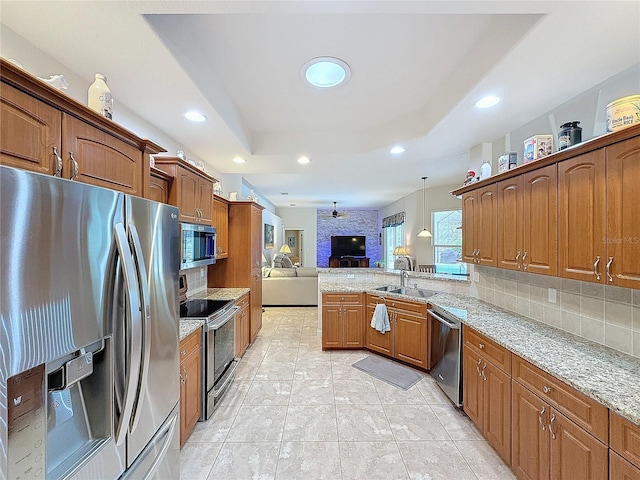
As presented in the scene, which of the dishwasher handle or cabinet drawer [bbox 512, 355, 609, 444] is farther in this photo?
the dishwasher handle

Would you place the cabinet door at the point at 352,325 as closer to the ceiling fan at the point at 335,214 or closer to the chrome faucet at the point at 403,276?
the chrome faucet at the point at 403,276

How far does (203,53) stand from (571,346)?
3.21m

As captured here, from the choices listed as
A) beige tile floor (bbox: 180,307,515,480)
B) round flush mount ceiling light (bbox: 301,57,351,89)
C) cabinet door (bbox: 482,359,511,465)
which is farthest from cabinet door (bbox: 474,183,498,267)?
round flush mount ceiling light (bbox: 301,57,351,89)

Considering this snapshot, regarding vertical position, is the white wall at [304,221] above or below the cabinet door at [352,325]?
above

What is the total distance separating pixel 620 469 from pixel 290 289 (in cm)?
568

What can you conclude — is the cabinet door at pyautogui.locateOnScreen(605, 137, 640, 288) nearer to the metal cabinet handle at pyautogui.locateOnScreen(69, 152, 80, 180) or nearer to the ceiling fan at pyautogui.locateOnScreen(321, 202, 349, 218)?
the metal cabinet handle at pyautogui.locateOnScreen(69, 152, 80, 180)

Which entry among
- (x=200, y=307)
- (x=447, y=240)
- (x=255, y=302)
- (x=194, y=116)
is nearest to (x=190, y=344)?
(x=200, y=307)

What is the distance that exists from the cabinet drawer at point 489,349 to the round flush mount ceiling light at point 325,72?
2362 millimetres

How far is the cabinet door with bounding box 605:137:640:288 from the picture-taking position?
4.54 ft

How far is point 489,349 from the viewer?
2059 millimetres

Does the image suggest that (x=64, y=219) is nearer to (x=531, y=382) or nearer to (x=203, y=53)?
(x=203, y=53)

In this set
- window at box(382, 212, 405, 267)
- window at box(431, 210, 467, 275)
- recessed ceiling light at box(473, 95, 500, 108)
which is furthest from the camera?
window at box(382, 212, 405, 267)

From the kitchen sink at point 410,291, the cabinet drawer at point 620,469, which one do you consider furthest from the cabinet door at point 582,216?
the kitchen sink at point 410,291

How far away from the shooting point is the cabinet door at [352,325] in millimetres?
3926
